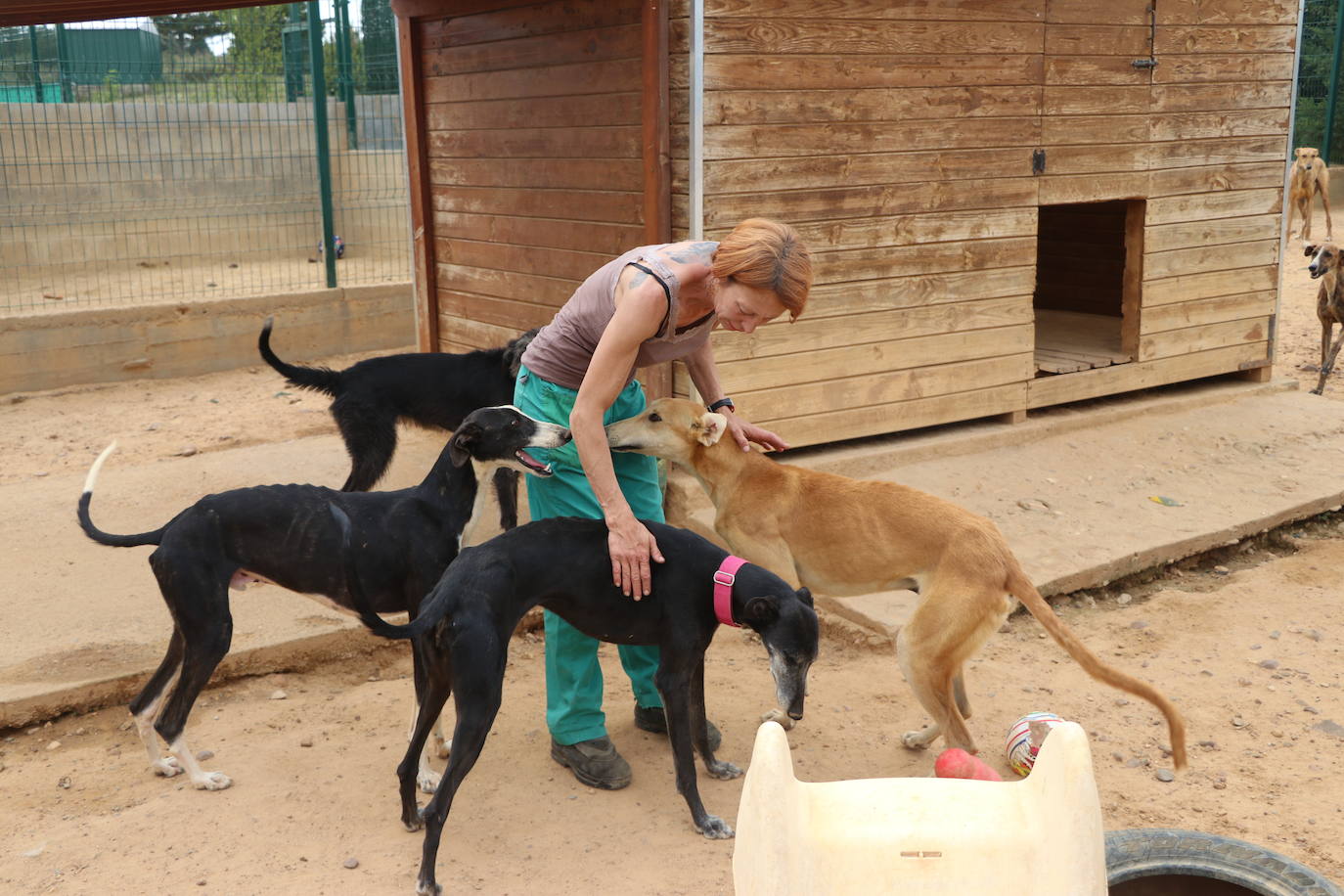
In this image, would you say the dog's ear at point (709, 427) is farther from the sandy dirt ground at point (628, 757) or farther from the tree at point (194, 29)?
the tree at point (194, 29)

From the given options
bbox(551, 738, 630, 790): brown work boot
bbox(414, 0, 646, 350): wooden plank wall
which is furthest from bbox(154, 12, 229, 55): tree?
bbox(551, 738, 630, 790): brown work boot

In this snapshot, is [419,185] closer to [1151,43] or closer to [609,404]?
[1151,43]

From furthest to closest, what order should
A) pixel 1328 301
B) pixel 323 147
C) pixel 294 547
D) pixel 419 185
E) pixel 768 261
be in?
pixel 323 147, pixel 1328 301, pixel 419 185, pixel 294 547, pixel 768 261

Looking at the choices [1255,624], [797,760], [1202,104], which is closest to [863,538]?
[797,760]

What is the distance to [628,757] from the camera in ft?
13.5

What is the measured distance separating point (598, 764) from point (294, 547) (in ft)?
4.04

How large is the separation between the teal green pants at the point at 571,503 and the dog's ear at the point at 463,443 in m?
0.18

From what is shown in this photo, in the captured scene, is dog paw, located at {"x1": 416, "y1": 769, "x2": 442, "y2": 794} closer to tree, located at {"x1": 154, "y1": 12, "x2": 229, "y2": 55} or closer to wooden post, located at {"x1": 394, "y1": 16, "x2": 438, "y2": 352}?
wooden post, located at {"x1": 394, "y1": 16, "x2": 438, "y2": 352}

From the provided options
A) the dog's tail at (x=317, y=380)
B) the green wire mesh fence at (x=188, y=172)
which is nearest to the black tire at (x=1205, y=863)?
the dog's tail at (x=317, y=380)

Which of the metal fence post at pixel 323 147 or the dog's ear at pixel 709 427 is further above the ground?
the metal fence post at pixel 323 147

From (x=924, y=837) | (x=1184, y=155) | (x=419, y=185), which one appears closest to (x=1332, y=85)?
(x=1184, y=155)

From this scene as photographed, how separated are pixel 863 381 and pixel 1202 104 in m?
3.23

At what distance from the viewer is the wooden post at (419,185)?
742 centimetres

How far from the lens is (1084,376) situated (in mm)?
7359
